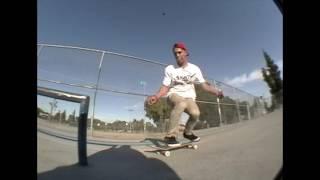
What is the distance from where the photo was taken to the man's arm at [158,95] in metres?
0.95

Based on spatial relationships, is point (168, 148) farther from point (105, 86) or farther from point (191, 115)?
point (105, 86)

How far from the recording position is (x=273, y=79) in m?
1.36

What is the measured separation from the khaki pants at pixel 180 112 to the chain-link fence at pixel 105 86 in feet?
0.06

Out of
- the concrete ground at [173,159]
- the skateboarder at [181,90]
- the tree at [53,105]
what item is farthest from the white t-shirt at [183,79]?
the tree at [53,105]

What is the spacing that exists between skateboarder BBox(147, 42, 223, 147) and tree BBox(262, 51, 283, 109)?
0.27 m

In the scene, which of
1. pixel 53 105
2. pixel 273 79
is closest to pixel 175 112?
pixel 53 105

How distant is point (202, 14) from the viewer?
0.99 meters

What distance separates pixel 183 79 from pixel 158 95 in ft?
0.28

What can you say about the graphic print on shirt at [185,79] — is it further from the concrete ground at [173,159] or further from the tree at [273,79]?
the tree at [273,79]

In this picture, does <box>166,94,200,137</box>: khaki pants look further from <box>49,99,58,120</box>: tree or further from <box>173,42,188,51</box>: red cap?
<box>49,99,58,120</box>: tree
